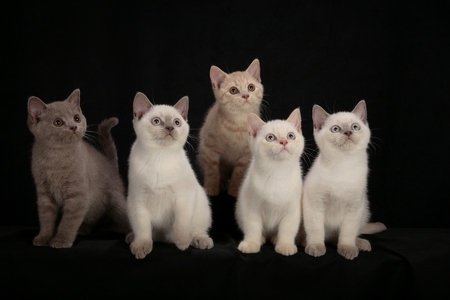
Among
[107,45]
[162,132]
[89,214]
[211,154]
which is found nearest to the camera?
[162,132]

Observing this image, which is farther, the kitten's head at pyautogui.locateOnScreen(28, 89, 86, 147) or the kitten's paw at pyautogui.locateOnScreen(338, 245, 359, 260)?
the kitten's head at pyautogui.locateOnScreen(28, 89, 86, 147)

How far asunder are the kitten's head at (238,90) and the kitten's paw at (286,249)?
93cm

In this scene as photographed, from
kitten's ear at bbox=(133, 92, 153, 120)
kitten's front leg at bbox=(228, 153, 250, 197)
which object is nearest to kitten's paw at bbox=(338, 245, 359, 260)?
kitten's front leg at bbox=(228, 153, 250, 197)

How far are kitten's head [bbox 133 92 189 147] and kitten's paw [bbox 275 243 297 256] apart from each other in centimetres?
71

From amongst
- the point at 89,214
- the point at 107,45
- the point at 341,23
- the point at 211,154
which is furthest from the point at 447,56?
the point at 89,214

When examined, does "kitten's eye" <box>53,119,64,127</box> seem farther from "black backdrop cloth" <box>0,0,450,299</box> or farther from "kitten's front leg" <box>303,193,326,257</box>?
"kitten's front leg" <box>303,193,326,257</box>

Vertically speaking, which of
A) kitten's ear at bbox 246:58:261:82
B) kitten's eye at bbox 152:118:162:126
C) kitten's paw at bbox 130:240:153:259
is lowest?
kitten's paw at bbox 130:240:153:259

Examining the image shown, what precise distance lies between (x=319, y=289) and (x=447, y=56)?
84.4 inches

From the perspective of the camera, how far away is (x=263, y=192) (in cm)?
268

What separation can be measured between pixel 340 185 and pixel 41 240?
1554 millimetres

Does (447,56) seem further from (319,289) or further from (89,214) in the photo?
(89,214)

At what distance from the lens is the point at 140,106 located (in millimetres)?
2725

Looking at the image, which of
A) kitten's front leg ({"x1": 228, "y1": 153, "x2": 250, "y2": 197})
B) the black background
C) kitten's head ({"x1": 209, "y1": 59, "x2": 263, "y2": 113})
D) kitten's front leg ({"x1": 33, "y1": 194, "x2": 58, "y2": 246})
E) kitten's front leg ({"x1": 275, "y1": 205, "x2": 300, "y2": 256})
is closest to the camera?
kitten's front leg ({"x1": 275, "y1": 205, "x2": 300, "y2": 256})

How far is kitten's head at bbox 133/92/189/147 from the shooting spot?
2617mm
